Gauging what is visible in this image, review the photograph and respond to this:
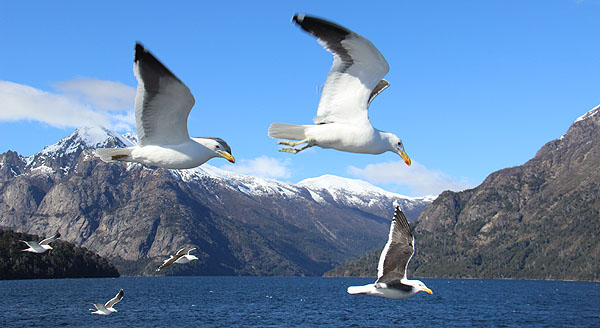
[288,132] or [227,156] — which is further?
[288,132]

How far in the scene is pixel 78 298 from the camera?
602 feet

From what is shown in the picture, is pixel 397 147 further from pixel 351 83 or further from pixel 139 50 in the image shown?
pixel 139 50

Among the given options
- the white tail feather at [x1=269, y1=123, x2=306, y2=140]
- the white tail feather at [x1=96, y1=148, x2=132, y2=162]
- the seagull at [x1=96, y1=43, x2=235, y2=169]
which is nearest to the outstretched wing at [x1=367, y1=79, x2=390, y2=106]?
the white tail feather at [x1=269, y1=123, x2=306, y2=140]

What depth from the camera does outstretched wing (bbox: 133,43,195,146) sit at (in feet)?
37.7

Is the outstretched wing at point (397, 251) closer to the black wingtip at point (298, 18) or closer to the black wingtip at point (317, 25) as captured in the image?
the black wingtip at point (317, 25)

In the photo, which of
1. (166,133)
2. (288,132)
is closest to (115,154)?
(166,133)

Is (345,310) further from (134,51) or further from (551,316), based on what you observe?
(134,51)

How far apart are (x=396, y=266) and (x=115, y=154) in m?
7.65

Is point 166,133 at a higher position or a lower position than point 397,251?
higher

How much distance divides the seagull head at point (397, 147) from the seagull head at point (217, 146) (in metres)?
3.67

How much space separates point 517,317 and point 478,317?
10.8 m

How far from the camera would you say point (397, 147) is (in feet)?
46.2

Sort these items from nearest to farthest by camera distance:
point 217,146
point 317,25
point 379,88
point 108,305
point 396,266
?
point 317,25 → point 217,146 → point 396,266 → point 379,88 → point 108,305

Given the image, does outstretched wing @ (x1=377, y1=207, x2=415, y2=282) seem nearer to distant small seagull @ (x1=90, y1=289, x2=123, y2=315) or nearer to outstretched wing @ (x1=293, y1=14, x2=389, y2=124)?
outstretched wing @ (x1=293, y1=14, x2=389, y2=124)
